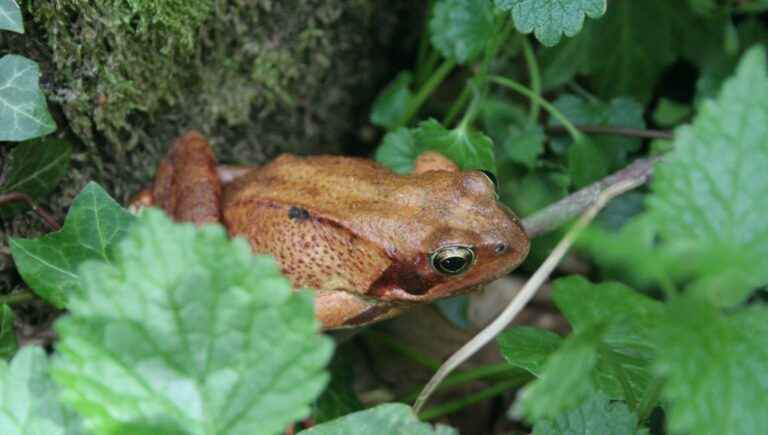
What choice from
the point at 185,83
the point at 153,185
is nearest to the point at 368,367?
the point at 153,185

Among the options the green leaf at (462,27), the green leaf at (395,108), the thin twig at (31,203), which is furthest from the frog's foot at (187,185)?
the green leaf at (462,27)

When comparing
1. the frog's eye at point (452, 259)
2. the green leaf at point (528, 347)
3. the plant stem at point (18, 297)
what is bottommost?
the plant stem at point (18, 297)

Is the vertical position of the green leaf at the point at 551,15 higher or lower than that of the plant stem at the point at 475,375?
higher

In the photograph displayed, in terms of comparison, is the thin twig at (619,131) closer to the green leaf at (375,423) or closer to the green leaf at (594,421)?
the green leaf at (594,421)

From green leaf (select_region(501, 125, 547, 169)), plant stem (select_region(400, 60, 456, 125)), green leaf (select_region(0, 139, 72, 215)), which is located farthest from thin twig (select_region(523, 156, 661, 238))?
green leaf (select_region(0, 139, 72, 215))

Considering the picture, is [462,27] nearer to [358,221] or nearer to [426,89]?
[426,89]

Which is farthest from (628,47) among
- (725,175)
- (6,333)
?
(6,333)
